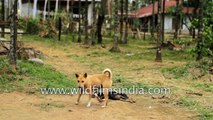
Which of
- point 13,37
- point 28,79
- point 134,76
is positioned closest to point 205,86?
point 134,76

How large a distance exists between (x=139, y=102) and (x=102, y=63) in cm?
817

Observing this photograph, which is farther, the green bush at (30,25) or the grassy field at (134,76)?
the green bush at (30,25)

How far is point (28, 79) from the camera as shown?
11562 mm

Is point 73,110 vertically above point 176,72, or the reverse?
point 176,72

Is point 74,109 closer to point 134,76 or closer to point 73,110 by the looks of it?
point 73,110

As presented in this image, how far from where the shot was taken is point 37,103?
9266 mm

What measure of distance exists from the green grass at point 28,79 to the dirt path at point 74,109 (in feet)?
2.08

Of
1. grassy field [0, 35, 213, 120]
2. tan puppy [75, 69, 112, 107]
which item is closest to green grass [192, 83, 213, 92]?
grassy field [0, 35, 213, 120]

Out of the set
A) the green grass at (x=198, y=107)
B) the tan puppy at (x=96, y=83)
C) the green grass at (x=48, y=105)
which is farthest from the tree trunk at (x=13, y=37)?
the green grass at (x=198, y=107)

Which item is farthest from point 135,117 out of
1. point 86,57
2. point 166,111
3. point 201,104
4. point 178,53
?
point 178,53

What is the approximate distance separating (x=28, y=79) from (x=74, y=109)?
3225mm

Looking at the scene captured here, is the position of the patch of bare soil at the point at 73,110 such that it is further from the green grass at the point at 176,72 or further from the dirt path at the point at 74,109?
the green grass at the point at 176,72

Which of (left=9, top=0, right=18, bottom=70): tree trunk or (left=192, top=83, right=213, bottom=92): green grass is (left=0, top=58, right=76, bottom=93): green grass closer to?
(left=9, top=0, right=18, bottom=70): tree trunk

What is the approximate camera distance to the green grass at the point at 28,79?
1076cm
